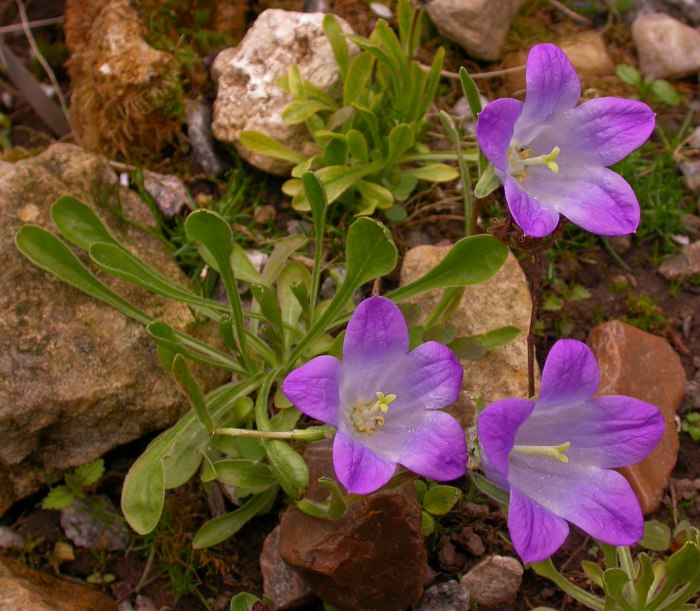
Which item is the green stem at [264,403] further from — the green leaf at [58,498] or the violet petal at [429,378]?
the green leaf at [58,498]

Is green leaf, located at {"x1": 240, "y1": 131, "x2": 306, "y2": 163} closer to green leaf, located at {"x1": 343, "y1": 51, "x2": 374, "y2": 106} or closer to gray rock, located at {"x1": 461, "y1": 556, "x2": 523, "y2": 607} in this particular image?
green leaf, located at {"x1": 343, "y1": 51, "x2": 374, "y2": 106}

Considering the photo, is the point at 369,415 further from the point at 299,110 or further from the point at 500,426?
the point at 299,110

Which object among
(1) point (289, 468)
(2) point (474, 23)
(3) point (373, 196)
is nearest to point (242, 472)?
(1) point (289, 468)

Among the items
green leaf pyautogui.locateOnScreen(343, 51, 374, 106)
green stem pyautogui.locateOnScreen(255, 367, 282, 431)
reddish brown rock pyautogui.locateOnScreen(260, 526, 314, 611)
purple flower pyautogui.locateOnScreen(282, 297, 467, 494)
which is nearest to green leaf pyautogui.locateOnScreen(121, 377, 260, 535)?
green stem pyautogui.locateOnScreen(255, 367, 282, 431)

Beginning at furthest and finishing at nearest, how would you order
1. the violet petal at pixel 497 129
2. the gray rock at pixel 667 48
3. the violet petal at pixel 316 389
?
the gray rock at pixel 667 48 → the violet petal at pixel 497 129 → the violet petal at pixel 316 389

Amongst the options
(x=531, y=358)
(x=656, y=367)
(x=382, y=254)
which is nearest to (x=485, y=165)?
(x=382, y=254)

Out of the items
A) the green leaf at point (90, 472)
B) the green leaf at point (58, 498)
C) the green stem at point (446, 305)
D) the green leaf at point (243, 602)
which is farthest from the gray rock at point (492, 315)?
the green leaf at point (58, 498)
